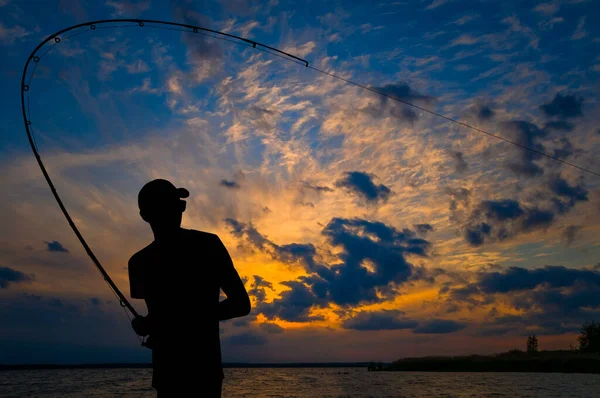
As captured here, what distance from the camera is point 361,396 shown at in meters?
66.9

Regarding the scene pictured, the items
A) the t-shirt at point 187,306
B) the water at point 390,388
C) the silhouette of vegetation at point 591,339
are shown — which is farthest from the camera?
the silhouette of vegetation at point 591,339

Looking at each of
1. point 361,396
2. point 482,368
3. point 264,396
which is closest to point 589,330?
point 482,368

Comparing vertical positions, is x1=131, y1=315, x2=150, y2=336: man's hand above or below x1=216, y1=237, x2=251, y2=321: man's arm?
below

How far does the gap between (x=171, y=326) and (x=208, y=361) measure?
0.28 meters

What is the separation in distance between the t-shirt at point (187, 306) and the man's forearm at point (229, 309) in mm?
30

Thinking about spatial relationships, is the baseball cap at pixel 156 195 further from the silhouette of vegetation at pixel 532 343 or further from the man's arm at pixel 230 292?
the silhouette of vegetation at pixel 532 343

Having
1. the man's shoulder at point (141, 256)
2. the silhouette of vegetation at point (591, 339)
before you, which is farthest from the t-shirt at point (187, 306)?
the silhouette of vegetation at point (591, 339)

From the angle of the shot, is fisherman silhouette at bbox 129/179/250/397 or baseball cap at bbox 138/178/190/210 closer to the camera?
fisherman silhouette at bbox 129/179/250/397

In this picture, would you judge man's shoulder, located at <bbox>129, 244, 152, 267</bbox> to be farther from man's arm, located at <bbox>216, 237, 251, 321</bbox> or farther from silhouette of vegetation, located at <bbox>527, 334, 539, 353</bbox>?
silhouette of vegetation, located at <bbox>527, 334, 539, 353</bbox>

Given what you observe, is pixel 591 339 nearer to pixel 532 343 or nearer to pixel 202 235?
pixel 532 343

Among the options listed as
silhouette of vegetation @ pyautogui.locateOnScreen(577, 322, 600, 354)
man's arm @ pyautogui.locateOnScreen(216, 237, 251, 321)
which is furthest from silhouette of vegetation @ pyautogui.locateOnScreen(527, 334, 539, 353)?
man's arm @ pyautogui.locateOnScreen(216, 237, 251, 321)

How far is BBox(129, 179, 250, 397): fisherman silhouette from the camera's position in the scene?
9.30 ft

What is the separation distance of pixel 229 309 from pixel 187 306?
0.23 metres

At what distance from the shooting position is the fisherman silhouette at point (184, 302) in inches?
112
